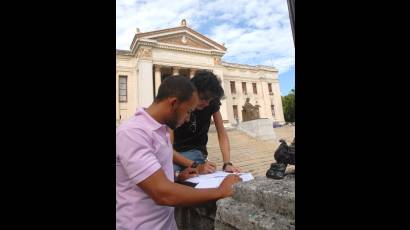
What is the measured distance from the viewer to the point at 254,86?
34.4 metres

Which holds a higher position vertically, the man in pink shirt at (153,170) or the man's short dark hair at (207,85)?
the man's short dark hair at (207,85)

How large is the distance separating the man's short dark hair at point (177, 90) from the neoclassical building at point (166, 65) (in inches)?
886

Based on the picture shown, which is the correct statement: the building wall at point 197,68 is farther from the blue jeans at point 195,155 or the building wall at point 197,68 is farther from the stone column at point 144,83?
the blue jeans at point 195,155

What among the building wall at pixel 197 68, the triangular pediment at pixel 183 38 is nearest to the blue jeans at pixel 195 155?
the building wall at pixel 197 68

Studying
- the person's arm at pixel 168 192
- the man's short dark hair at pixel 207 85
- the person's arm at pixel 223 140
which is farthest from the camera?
the person's arm at pixel 223 140

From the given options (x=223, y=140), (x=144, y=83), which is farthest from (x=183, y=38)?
(x=223, y=140)

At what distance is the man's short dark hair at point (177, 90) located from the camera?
4.98 feet

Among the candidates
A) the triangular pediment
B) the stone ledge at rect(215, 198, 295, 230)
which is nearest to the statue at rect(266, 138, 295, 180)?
the stone ledge at rect(215, 198, 295, 230)

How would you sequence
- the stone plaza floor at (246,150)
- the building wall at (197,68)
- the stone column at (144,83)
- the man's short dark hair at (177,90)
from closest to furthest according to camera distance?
the man's short dark hair at (177,90) < the stone plaza floor at (246,150) < the stone column at (144,83) < the building wall at (197,68)

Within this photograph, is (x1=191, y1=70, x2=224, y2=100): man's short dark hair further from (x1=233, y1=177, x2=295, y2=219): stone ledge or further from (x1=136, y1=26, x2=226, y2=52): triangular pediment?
(x1=136, y1=26, x2=226, y2=52): triangular pediment
